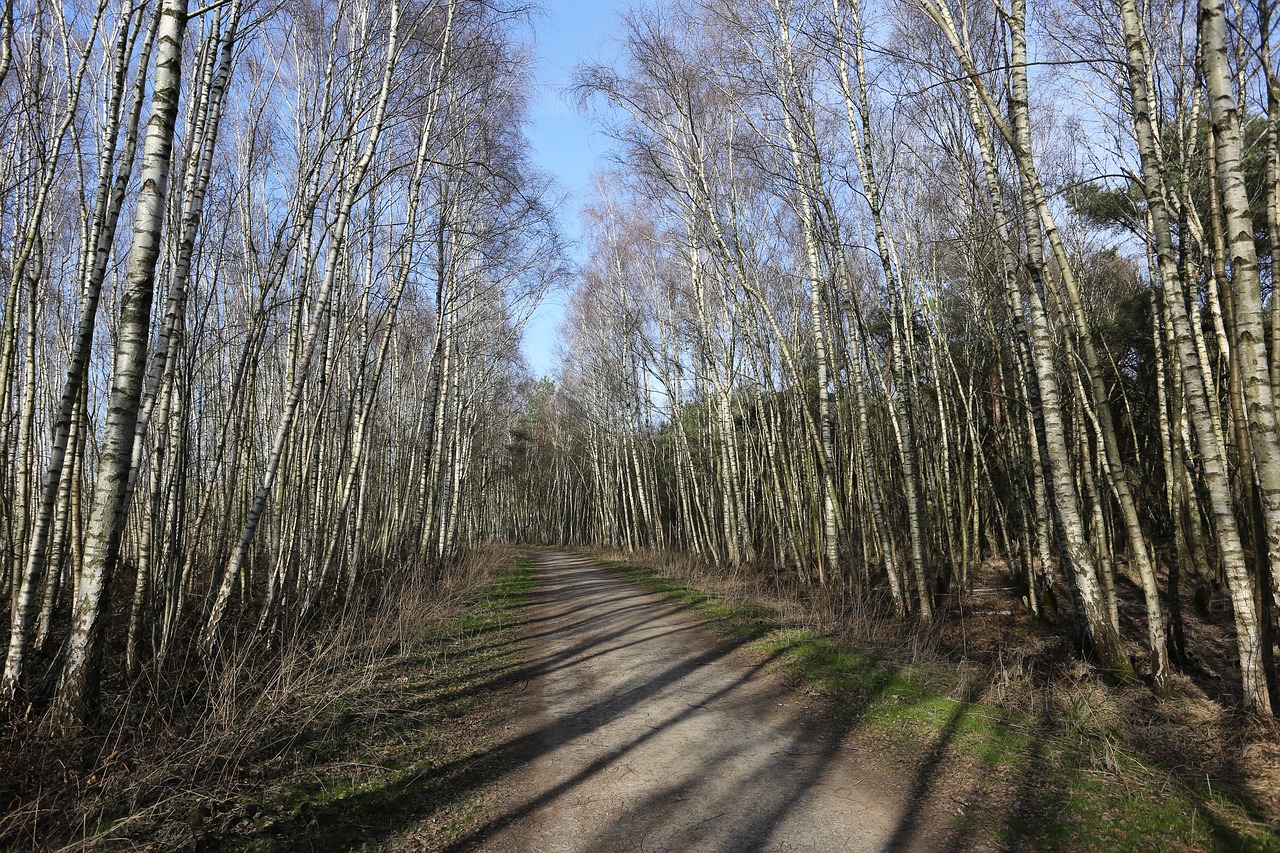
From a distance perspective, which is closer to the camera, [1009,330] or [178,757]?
[178,757]

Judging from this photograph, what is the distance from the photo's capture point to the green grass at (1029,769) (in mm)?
3133

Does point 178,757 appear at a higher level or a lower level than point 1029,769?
higher

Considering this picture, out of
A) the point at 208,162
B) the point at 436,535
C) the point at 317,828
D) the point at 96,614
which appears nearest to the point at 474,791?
the point at 317,828

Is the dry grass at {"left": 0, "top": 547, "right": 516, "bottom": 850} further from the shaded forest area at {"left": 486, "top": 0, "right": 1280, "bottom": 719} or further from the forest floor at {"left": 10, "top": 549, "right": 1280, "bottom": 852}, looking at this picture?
the shaded forest area at {"left": 486, "top": 0, "right": 1280, "bottom": 719}

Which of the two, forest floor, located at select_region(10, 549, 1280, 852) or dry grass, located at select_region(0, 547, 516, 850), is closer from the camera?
dry grass, located at select_region(0, 547, 516, 850)

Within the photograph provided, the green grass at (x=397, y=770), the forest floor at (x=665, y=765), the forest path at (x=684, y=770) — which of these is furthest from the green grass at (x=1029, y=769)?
the green grass at (x=397, y=770)

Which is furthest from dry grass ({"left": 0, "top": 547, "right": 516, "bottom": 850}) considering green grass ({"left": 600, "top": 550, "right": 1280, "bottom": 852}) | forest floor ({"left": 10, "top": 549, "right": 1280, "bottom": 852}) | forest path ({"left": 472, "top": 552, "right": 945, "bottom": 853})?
green grass ({"left": 600, "top": 550, "right": 1280, "bottom": 852})

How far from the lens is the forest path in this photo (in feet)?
10.6

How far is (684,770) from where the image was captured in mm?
4016

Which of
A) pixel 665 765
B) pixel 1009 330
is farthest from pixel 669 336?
pixel 665 765

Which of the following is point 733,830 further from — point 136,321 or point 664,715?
point 136,321

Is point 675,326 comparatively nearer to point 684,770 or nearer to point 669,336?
point 669,336

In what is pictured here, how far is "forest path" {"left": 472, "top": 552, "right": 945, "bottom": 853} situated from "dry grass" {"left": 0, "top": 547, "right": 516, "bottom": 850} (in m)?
1.34

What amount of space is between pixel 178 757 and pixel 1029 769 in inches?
190
